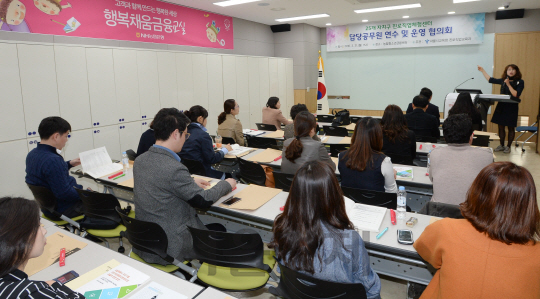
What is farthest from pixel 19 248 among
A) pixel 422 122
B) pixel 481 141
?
pixel 481 141

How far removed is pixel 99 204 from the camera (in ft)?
8.75

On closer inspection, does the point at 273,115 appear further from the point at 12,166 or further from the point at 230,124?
the point at 12,166

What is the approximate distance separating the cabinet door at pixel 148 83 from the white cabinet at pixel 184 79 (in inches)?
20.2

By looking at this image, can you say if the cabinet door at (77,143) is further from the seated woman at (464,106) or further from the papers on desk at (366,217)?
the seated woman at (464,106)

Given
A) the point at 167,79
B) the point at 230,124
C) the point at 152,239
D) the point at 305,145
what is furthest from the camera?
the point at 167,79

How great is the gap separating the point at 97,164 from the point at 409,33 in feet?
27.2

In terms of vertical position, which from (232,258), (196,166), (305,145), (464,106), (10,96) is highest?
(10,96)

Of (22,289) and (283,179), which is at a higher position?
(22,289)

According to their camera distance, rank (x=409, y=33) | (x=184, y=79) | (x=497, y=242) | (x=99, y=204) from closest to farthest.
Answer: (x=497, y=242) < (x=99, y=204) < (x=184, y=79) < (x=409, y=33)

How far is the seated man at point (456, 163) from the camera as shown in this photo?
2.35 metres

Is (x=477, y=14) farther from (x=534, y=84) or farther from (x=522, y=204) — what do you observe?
(x=522, y=204)

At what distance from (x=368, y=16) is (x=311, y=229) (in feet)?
26.8

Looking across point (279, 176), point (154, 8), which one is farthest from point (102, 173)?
point (154, 8)

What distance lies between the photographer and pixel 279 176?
3104 millimetres
